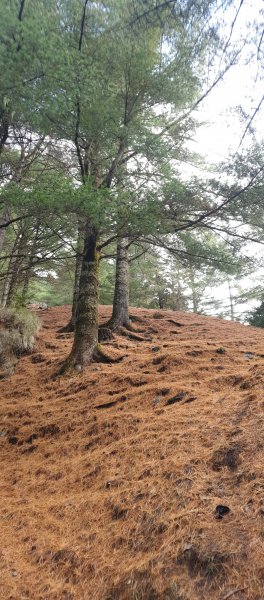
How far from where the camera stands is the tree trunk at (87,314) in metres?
5.81

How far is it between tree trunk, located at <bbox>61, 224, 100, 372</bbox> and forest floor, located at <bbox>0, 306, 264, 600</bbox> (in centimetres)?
60

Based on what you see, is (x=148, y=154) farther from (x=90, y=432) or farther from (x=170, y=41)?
(x=90, y=432)

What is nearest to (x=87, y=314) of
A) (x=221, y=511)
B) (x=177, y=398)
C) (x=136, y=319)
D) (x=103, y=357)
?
(x=103, y=357)

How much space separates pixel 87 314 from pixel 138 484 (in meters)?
3.77

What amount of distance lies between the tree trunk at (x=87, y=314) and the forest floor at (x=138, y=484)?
600 millimetres

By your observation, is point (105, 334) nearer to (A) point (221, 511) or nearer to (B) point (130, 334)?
(B) point (130, 334)

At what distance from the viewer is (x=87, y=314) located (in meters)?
6.11

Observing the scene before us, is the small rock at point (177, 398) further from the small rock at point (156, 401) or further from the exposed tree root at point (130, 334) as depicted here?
the exposed tree root at point (130, 334)

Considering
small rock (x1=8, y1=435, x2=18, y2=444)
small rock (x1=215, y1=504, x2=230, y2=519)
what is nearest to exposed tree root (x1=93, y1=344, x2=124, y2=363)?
small rock (x1=8, y1=435, x2=18, y2=444)

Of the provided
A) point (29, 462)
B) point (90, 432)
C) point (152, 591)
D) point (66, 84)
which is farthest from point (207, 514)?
point (66, 84)

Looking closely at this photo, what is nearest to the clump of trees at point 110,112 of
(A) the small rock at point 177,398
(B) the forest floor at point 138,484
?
(B) the forest floor at point 138,484

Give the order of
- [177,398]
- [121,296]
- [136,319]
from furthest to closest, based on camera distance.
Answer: [136,319]
[121,296]
[177,398]

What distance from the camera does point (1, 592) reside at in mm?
1948

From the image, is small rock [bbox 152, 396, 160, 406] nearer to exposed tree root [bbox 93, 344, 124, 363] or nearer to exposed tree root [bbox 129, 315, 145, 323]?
Answer: exposed tree root [bbox 93, 344, 124, 363]
